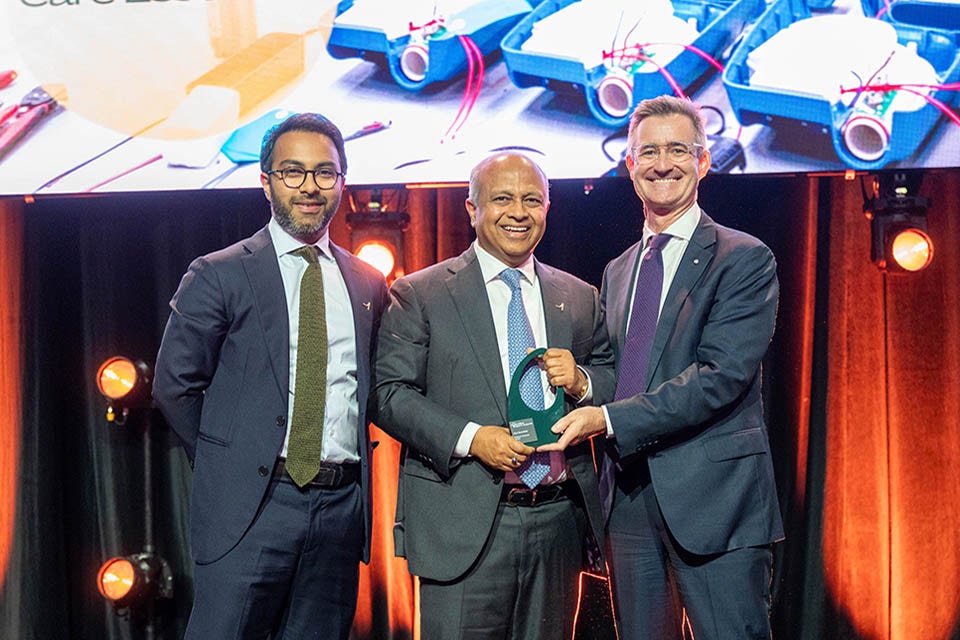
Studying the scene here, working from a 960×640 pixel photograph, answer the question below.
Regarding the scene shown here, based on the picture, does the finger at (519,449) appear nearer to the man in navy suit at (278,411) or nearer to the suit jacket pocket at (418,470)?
the suit jacket pocket at (418,470)

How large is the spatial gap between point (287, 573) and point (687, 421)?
1.14m

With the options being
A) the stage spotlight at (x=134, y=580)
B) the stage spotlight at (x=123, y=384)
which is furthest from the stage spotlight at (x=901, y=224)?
the stage spotlight at (x=134, y=580)

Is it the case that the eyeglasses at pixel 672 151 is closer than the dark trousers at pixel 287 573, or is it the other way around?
the dark trousers at pixel 287 573

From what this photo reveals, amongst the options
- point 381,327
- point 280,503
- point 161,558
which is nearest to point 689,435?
point 381,327

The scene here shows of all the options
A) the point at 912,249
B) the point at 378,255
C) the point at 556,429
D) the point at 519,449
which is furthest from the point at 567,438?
the point at 912,249

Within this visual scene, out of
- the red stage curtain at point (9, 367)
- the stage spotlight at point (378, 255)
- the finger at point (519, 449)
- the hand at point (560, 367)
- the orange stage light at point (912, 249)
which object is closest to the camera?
the finger at point (519, 449)

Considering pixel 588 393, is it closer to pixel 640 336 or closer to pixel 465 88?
pixel 640 336

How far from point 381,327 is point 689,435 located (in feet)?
2.92

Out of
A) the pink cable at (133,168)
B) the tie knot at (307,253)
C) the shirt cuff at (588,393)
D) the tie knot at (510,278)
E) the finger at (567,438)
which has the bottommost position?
the finger at (567,438)

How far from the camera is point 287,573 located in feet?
8.14

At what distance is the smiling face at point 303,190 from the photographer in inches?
102

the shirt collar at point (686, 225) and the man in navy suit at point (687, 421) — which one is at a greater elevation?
the shirt collar at point (686, 225)

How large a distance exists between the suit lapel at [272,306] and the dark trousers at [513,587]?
65cm

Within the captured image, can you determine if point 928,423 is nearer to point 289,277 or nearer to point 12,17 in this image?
point 289,277
